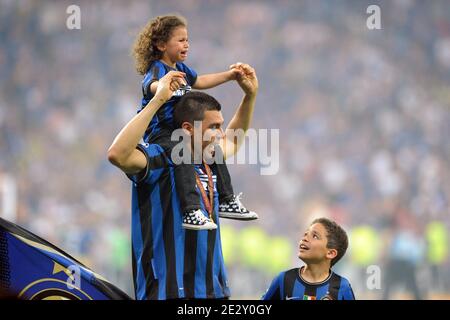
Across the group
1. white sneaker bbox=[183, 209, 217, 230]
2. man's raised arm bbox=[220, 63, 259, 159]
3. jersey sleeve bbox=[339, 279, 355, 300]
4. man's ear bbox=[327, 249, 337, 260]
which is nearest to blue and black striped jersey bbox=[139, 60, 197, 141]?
man's raised arm bbox=[220, 63, 259, 159]

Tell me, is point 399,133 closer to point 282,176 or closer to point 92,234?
point 282,176

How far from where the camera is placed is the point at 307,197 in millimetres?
10977

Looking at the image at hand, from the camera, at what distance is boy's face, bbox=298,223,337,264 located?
3955 mm

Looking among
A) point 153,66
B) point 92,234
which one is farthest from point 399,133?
point 153,66

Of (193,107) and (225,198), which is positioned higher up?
(193,107)

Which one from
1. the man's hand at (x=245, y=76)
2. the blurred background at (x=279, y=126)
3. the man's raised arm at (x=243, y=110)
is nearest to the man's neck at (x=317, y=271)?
the man's raised arm at (x=243, y=110)

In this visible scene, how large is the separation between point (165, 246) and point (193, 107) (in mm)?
565

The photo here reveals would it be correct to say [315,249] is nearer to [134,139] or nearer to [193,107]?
[193,107]

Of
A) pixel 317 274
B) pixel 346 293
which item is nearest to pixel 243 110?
pixel 317 274

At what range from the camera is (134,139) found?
10.7 feet

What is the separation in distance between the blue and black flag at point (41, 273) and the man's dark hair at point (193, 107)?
827 millimetres

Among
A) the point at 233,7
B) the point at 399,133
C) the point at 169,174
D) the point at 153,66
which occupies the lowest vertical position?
the point at 169,174
